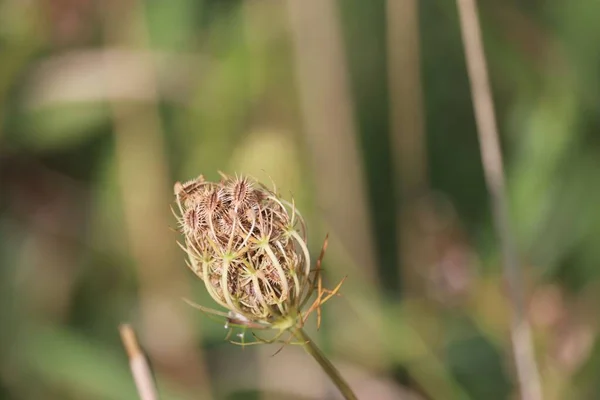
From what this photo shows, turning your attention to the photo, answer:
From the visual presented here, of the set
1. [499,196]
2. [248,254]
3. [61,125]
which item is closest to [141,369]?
[248,254]

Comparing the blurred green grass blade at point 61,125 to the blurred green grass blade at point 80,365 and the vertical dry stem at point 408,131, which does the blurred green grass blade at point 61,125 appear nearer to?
the blurred green grass blade at point 80,365

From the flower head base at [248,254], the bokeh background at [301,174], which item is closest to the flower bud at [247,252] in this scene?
the flower head base at [248,254]

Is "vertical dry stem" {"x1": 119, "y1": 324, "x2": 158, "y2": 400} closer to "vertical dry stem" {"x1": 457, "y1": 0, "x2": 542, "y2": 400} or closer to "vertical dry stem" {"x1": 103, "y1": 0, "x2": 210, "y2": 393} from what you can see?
→ "vertical dry stem" {"x1": 457, "y1": 0, "x2": 542, "y2": 400}

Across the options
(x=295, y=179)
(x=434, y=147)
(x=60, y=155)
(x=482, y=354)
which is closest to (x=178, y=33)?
(x=60, y=155)

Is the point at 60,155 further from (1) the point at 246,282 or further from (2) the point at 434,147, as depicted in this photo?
(1) the point at 246,282

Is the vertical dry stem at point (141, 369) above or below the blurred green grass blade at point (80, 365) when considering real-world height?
above

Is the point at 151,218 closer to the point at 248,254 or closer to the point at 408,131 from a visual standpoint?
the point at 408,131

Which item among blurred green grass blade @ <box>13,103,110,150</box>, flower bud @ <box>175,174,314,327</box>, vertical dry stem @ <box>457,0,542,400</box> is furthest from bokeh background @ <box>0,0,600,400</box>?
flower bud @ <box>175,174,314,327</box>
